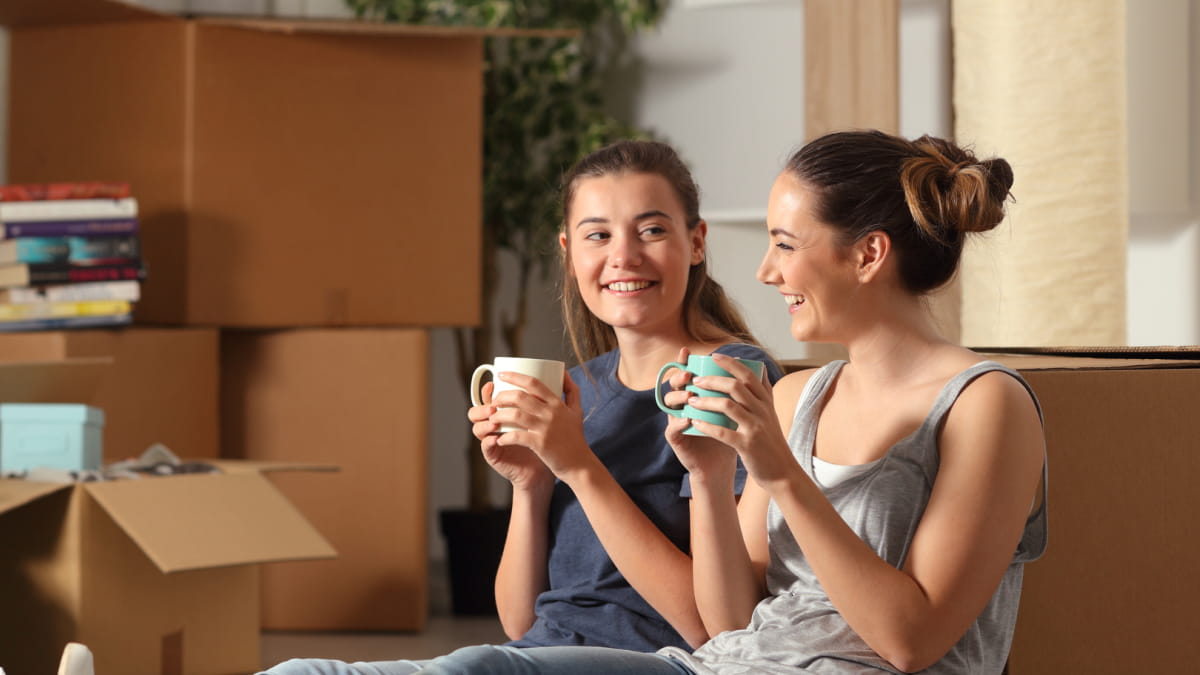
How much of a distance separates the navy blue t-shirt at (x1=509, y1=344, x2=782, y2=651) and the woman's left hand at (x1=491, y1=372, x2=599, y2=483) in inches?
5.6

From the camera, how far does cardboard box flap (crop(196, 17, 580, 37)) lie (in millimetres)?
2498

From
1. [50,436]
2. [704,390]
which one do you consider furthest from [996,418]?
[50,436]

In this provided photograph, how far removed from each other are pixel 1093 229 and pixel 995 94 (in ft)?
0.87

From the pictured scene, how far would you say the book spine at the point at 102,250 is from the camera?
2.37m

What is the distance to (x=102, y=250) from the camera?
7.80 feet

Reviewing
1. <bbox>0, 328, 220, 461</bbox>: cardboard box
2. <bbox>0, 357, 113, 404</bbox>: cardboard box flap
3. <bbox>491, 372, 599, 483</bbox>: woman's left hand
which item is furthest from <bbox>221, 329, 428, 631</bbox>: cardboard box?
<bbox>491, 372, 599, 483</bbox>: woman's left hand

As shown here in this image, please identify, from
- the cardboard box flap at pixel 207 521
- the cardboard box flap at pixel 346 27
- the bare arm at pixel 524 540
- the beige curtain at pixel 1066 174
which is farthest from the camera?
the cardboard box flap at pixel 346 27

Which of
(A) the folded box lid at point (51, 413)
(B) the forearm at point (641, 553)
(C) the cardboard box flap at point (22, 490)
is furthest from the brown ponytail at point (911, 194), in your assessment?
(A) the folded box lid at point (51, 413)

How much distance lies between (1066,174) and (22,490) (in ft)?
5.26

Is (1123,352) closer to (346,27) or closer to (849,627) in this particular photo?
(849,627)

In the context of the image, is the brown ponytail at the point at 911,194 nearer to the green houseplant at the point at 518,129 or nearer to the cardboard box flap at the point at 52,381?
the cardboard box flap at the point at 52,381

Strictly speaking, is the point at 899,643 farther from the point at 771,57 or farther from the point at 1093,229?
the point at 771,57

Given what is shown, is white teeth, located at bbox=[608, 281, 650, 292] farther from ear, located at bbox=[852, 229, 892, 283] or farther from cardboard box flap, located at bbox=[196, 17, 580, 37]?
cardboard box flap, located at bbox=[196, 17, 580, 37]

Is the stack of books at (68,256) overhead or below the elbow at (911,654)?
overhead
